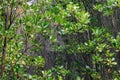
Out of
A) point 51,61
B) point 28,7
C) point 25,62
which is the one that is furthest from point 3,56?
point 51,61

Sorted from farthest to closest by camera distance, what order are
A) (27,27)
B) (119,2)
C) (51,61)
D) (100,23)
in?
(51,61)
(100,23)
(119,2)
(27,27)

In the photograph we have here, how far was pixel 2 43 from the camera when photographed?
516 centimetres

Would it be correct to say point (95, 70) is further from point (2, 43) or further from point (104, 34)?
point (2, 43)

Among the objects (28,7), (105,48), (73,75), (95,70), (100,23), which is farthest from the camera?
(73,75)

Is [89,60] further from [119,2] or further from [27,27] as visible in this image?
[27,27]

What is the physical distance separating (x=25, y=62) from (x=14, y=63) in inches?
13.1

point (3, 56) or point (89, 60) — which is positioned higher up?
point (3, 56)

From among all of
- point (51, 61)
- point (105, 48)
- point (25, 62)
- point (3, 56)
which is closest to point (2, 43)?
point (3, 56)

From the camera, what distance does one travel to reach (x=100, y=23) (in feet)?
25.2

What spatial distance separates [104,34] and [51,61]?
426cm

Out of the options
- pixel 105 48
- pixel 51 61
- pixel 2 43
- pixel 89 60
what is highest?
pixel 2 43

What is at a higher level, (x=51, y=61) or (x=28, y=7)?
(x=28, y=7)

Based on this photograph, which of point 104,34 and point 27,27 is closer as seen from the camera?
point 27,27

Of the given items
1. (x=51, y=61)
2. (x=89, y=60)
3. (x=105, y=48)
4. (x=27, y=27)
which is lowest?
(x=51, y=61)
